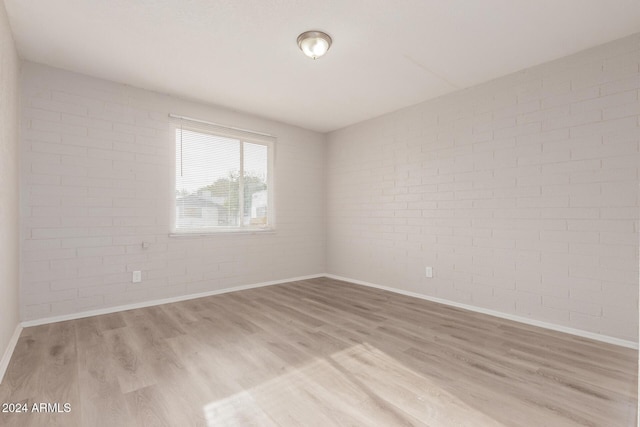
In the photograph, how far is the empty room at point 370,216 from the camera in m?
1.93

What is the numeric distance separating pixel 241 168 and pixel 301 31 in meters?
2.45

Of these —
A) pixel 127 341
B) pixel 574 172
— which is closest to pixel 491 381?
pixel 574 172

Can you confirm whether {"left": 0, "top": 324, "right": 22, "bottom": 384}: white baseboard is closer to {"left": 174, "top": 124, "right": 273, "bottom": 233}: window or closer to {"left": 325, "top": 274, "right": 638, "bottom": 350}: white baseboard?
{"left": 174, "top": 124, "right": 273, "bottom": 233}: window

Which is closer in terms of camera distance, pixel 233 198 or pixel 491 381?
pixel 491 381

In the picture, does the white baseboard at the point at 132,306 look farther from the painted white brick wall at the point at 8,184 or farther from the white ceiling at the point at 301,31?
the white ceiling at the point at 301,31

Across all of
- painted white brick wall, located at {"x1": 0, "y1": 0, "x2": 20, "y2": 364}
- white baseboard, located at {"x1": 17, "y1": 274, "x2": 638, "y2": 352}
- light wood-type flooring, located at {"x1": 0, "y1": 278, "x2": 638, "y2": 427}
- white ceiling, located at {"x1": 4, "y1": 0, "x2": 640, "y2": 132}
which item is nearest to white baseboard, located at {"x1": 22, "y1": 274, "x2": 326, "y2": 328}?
white baseboard, located at {"x1": 17, "y1": 274, "x2": 638, "y2": 352}

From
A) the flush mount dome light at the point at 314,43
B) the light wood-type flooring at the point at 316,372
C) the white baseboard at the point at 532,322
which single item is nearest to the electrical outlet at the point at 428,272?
the white baseboard at the point at 532,322

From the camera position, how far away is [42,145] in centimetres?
307

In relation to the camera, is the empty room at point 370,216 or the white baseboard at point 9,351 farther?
the white baseboard at point 9,351

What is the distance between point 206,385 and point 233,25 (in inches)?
106

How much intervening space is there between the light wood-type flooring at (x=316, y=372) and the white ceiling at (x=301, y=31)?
2.63m

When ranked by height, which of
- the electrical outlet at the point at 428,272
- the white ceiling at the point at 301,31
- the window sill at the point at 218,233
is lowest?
the electrical outlet at the point at 428,272

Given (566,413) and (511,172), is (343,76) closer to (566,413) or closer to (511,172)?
(511,172)

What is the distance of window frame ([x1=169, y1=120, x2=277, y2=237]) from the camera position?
3.94 metres
